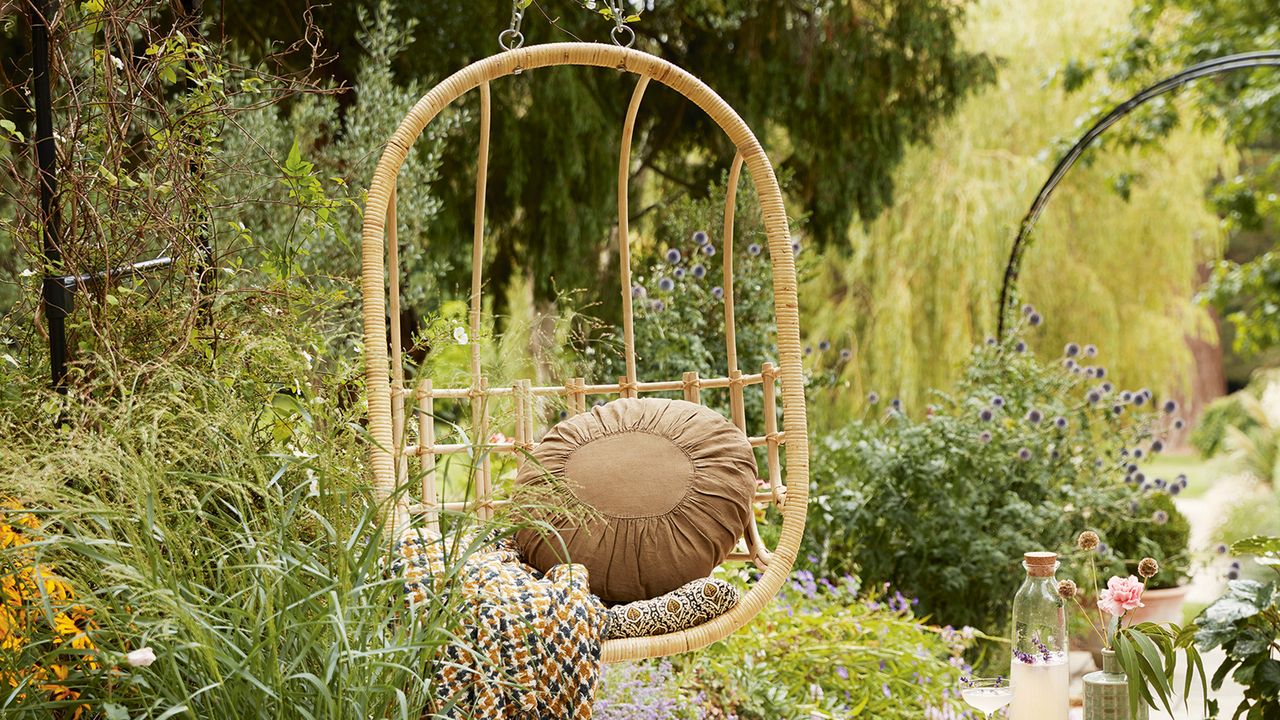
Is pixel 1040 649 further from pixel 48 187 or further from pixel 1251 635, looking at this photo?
pixel 48 187

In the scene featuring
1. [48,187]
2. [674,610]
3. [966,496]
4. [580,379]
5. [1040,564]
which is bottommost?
[966,496]

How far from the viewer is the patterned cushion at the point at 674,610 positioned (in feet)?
5.86

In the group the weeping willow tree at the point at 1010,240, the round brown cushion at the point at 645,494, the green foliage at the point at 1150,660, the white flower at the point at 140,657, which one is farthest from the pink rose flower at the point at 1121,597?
the weeping willow tree at the point at 1010,240

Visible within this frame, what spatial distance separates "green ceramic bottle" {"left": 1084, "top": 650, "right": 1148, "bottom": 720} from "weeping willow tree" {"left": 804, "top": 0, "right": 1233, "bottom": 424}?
4.28m

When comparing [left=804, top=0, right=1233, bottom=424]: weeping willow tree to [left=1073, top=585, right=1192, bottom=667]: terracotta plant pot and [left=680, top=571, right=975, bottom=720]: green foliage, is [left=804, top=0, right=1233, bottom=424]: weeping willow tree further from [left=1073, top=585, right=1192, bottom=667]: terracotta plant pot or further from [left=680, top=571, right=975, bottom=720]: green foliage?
[left=680, top=571, right=975, bottom=720]: green foliage

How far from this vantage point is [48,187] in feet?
5.35

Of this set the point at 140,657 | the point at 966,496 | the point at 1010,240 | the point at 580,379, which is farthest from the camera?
the point at 1010,240

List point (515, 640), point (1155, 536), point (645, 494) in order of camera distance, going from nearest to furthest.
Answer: point (515, 640) < point (645, 494) < point (1155, 536)

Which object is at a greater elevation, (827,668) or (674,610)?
(674,610)

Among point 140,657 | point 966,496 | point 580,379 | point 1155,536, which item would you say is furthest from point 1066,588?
point 1155,536

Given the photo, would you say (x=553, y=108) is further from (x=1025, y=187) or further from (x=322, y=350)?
(x=1025, y=187)

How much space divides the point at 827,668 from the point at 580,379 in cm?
87

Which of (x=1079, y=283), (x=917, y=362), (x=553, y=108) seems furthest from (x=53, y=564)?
(x=1079, y=283)

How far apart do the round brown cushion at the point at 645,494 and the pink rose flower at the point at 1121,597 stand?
0.62m
